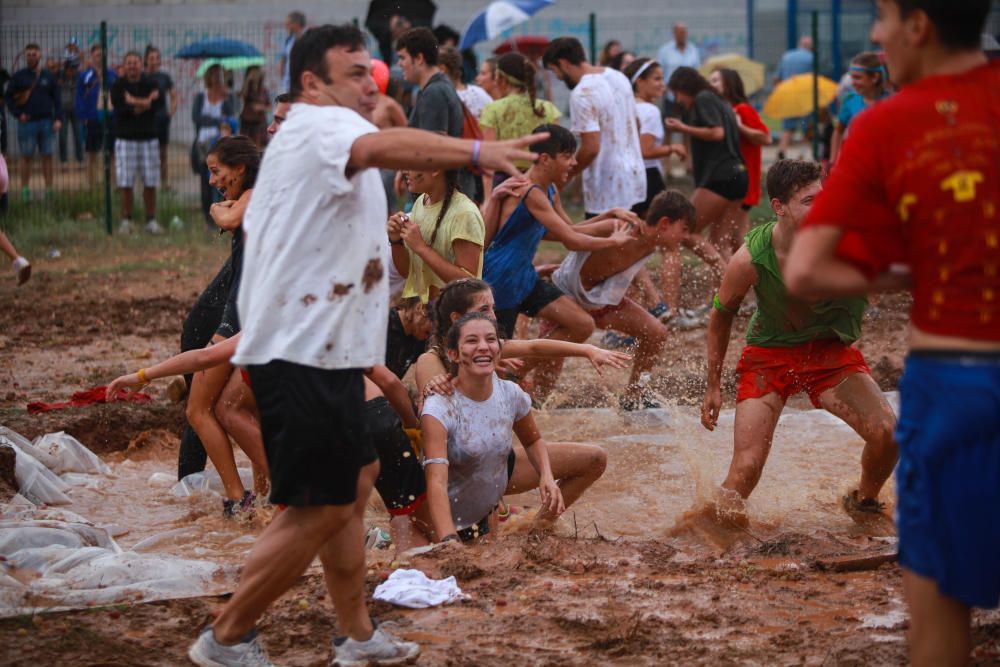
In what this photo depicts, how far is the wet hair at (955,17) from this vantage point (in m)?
2.94

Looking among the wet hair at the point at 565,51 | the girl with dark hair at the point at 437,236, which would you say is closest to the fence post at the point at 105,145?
the wet hair at the point at 565,51

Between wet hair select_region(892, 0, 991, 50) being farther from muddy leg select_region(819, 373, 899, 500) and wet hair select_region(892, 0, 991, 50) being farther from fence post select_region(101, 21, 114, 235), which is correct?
fence post select_region(101, 21, 114, 235)

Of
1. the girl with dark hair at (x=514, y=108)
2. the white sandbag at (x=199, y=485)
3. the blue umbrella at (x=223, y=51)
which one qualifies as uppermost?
the blue umbrella at (x=223, y=51)

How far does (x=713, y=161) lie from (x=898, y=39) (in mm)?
8166

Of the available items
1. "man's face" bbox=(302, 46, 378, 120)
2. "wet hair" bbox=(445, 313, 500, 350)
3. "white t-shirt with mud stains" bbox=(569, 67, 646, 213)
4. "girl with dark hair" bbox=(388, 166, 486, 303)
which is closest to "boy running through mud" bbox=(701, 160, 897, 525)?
"wet hair" bbox=(445, 313, 500, 350)

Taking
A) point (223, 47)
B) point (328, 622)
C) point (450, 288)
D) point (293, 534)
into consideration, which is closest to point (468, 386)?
point (450, 288)

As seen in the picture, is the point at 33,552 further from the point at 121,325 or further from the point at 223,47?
the point at 223,47

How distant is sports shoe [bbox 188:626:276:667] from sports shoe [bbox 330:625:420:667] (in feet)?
0.83

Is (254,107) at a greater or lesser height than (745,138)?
greater

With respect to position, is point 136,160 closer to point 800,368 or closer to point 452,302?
point 452,302

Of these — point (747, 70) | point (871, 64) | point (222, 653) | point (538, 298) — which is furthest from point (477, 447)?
point (747, 70)

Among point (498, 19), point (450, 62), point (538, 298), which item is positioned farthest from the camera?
point (498, 19)

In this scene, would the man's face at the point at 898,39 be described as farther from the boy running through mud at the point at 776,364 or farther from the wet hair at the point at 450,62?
the wet hair at the point at 450,62

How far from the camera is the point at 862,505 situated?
6367 mm
